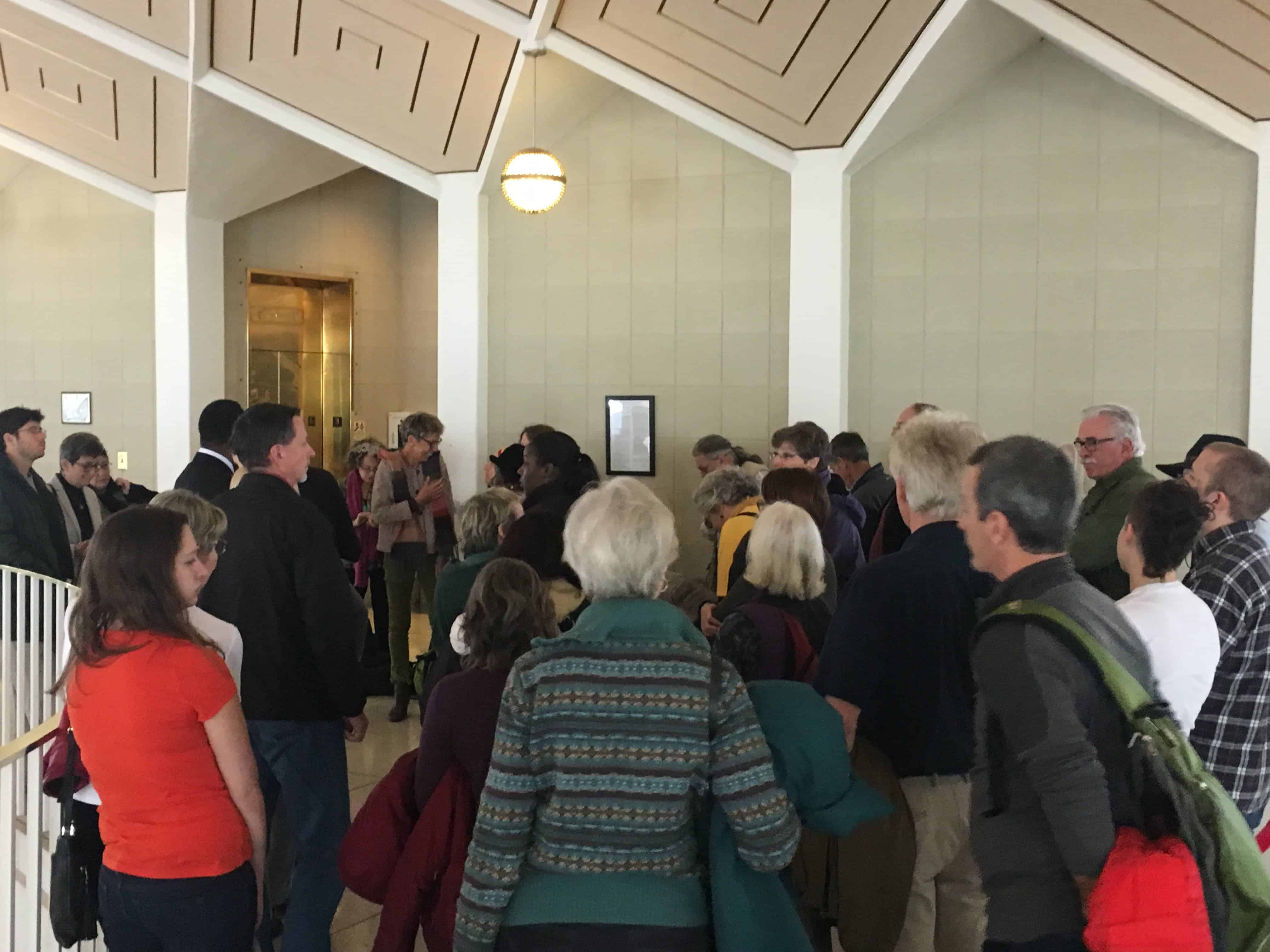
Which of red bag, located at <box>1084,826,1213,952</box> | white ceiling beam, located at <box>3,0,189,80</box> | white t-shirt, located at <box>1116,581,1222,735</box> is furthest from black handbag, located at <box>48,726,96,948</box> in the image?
white ceiling beam, located at <box>3,0,189,80</box>

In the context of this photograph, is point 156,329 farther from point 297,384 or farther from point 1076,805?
point 1076,805

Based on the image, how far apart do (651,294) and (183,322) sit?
430 cm

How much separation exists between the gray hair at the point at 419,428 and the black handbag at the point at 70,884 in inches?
175

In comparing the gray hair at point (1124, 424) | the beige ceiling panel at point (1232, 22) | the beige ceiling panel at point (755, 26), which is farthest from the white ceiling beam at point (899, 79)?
the gray hair at point (1124, 424)

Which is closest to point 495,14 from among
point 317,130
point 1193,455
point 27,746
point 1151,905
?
point 317,130

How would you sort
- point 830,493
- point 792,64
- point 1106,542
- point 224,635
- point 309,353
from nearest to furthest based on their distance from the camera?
point 224,635
point 1106,542
point 830,493
point 792,64
point 309,353

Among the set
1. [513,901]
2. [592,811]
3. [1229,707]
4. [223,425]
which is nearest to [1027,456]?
[592,811]

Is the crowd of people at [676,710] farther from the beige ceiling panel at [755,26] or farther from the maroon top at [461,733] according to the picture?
the beige ceiling panel at [755,26]

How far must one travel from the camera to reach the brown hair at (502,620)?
2.79m

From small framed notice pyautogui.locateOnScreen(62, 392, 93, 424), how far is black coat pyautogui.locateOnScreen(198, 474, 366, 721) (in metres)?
8.50

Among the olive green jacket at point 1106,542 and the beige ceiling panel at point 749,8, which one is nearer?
the olive green jacket at point 1106,542

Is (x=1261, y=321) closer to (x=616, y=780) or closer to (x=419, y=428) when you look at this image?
(x=419, y=428)

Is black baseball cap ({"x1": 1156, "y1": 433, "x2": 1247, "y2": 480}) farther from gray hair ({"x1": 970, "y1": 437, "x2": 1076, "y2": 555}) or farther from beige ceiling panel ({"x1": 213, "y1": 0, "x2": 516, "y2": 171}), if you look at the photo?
beige ceiling panel ({"x1": 213, "y1": 0, "x2": 516, "y2": 171})

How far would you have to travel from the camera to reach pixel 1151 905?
1818mm
